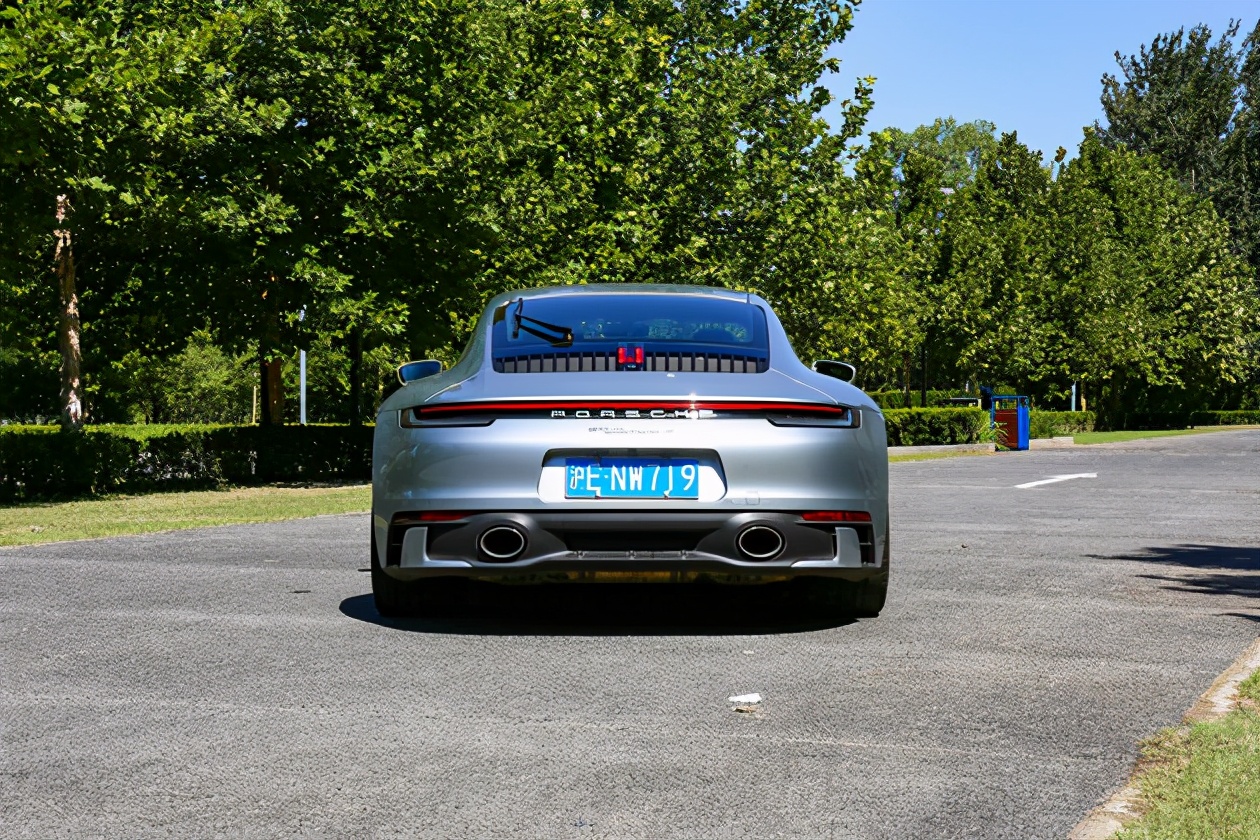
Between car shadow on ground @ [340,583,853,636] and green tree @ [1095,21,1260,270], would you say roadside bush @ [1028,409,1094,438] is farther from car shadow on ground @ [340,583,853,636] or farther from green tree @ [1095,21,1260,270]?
car shadow on ground @ [340,583,853,636]

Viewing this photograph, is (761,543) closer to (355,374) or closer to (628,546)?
(628,546)

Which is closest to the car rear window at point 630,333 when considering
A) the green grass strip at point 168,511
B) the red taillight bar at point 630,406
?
Answer: the red taillight bar at point 630,406

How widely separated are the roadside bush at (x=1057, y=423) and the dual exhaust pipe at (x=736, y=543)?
42.1 meters

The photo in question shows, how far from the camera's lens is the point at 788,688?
561 cm

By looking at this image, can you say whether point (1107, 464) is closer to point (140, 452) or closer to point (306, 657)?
point (140, 452)

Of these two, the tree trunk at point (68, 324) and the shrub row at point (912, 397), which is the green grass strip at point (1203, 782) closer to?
the tree trunk at point (68, 324)

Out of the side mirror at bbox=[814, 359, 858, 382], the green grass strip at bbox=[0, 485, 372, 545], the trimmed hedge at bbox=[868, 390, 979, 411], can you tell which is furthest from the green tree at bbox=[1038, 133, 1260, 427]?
the side mirror at bbox=[814, 359, 858, 382]

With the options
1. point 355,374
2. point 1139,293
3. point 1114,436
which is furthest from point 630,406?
point 1139,293

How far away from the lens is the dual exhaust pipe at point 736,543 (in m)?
6.29

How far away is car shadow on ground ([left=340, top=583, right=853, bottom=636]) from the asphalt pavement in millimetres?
32

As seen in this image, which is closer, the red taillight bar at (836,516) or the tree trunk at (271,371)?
the red taillight bar at (836,516)

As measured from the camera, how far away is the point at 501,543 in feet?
20.8

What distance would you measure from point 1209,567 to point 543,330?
5.79m

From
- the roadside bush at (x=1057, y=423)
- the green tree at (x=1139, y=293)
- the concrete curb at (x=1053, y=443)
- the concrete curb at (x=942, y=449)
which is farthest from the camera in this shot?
the green tree at (x=1139, y=293)
